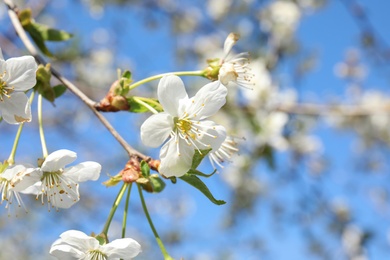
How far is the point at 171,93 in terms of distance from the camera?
3.12ft

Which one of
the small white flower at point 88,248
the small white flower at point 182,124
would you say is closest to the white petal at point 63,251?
the small white flower at point 88,248

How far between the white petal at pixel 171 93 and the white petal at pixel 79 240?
28 cm

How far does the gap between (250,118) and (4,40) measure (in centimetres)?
146

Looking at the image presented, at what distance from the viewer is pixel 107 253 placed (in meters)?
0.89

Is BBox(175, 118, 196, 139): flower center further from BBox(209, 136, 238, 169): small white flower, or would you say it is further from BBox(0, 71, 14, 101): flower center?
BBox(0, 71, 14, 101): flower center

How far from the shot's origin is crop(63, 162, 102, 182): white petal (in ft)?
3.12

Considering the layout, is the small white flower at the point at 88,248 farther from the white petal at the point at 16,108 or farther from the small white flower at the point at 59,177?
the white petal at the point at 16,108

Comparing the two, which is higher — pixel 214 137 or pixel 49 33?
pixel 49 33

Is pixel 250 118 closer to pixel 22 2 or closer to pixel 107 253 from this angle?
pixel 107 253

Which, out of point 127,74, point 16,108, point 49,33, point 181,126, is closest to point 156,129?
point 181,126

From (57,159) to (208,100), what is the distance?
317 mm

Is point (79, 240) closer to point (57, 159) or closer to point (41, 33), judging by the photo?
point (57, 159)

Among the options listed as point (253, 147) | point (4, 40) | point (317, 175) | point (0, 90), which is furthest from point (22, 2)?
point (0, 90)

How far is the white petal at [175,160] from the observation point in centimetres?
89
